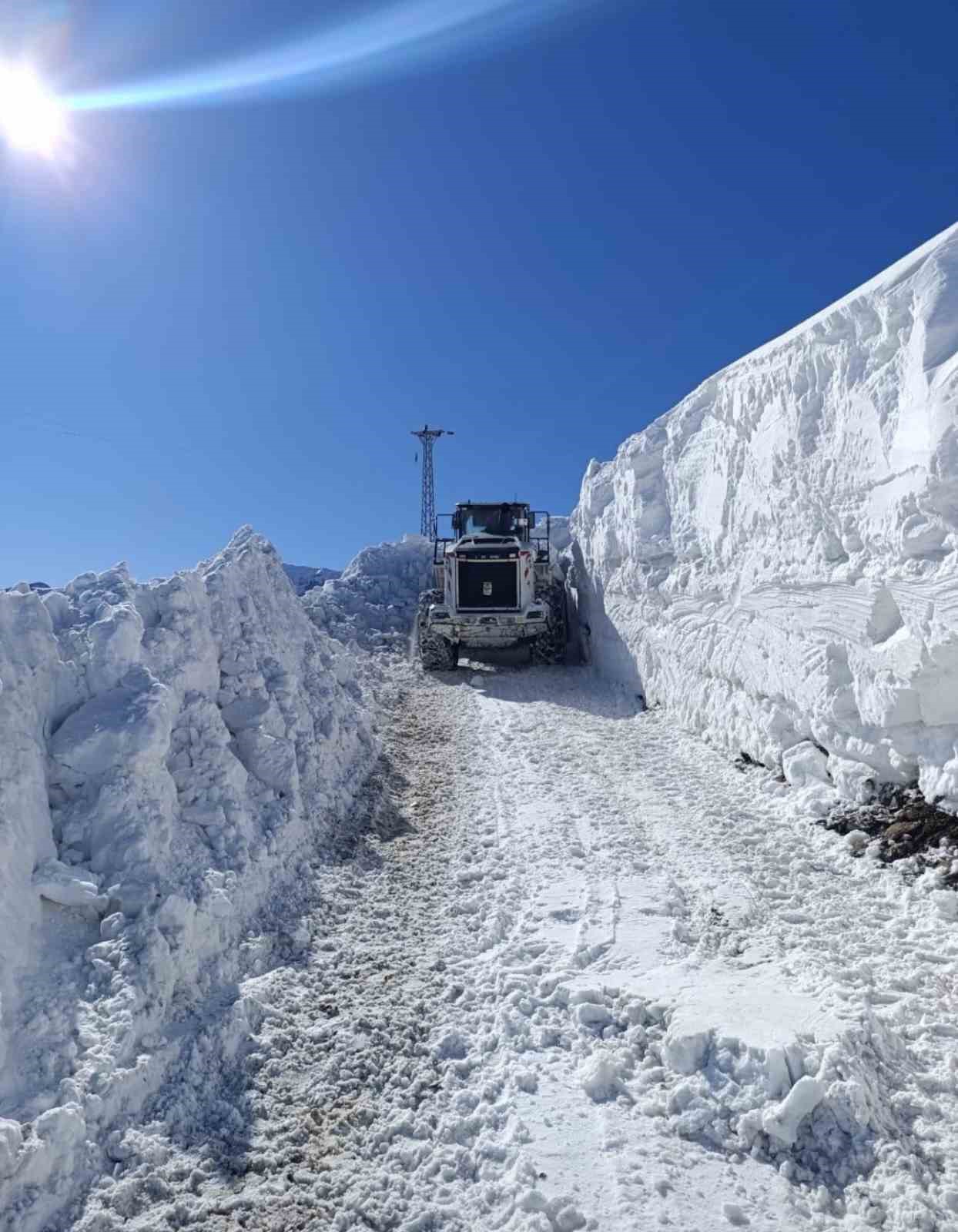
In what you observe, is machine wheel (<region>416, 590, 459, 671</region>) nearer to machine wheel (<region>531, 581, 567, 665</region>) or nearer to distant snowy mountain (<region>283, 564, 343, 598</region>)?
machine wheel (<region>531, 581, 567, 665</region>)

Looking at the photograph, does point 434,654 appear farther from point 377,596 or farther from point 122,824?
point 122,824

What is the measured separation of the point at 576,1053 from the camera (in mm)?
3816

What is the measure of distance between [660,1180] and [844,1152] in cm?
77

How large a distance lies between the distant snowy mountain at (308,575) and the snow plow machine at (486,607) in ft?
29.4

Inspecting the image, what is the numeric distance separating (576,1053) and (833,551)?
542 cm

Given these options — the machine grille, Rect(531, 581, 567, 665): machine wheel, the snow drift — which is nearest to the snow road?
the machine grille

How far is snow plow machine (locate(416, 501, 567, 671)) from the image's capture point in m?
15.6

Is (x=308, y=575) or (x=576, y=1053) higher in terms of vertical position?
(x=308, y=575)

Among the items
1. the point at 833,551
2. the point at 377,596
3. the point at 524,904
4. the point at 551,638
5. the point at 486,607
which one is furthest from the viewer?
the point at 377,596

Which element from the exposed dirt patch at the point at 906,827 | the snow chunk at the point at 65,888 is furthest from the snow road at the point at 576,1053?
the snow chunk at the point at 65,888

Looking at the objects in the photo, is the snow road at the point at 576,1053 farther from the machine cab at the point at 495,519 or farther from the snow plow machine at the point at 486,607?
the machine cab at the point at 495,519

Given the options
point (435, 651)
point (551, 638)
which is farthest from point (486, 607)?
point (551, 638)

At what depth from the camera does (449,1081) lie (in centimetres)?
376

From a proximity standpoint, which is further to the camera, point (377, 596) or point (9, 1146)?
point (377, 596)
